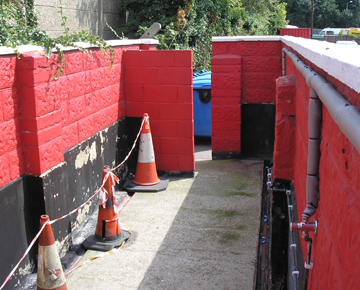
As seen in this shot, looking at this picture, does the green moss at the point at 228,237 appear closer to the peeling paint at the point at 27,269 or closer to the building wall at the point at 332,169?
the building wall at the point at 332,169

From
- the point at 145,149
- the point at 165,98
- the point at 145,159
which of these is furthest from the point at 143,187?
the point at 165,98

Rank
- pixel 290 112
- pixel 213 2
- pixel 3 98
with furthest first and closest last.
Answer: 1. pixel 213 2
2. pixel 290 112
3. pixel 3 98

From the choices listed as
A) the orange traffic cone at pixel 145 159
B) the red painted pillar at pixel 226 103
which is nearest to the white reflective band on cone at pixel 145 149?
the orange traffic cone at pixel 145 159

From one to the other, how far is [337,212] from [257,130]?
19.9ft

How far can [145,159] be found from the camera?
620cm

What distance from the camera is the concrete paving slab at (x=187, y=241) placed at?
3.88 metres

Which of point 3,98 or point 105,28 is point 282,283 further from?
point 105,28

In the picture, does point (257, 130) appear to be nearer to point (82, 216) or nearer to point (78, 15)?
point (82, 216)

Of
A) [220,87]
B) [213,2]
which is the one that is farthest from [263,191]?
[213,2]

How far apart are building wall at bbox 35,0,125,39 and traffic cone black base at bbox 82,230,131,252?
489cm

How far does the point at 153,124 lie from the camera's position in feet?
21.8

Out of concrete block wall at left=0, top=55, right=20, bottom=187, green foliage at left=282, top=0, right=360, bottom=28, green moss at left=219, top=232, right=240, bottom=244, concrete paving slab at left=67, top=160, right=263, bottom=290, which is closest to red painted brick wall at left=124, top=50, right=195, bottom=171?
concrete paving slab at left=67, top=160, right=263, bottom=290

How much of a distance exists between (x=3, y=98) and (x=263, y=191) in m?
4.12

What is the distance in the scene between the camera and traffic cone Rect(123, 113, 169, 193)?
6.17 metres
